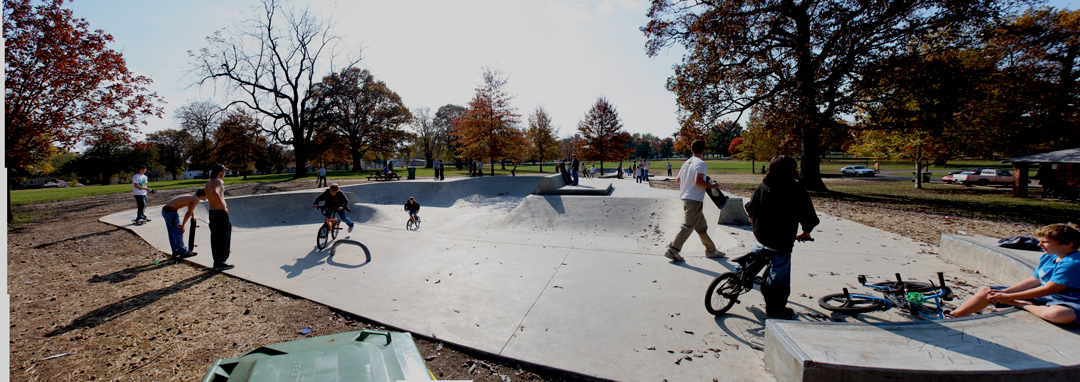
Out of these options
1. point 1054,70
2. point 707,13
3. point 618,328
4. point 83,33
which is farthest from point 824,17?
point 83,33

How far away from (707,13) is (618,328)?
52.4 ft

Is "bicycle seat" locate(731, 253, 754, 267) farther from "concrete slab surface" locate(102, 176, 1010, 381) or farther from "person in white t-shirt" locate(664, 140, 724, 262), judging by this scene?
"person in white t-shirt" locate(664, 140, 724, 262)

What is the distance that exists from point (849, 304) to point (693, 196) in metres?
2.31

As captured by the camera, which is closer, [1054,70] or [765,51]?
[765,51]

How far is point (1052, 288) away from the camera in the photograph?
402cm

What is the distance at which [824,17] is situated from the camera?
15805mm

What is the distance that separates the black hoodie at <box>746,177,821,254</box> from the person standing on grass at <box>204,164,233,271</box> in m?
7.70

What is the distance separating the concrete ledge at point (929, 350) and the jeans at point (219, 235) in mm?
7953

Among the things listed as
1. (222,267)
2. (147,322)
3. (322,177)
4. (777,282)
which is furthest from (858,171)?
(147,322)

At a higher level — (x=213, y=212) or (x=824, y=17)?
(x=824, y=17)

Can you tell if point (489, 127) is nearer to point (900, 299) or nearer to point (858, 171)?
point (900, 299)

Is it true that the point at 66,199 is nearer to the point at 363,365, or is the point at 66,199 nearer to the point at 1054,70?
the point at 363,365

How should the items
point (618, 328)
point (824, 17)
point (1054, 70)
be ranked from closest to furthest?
1. point (618, 328)
2. point (824, 17)
3. point (1054, 70)

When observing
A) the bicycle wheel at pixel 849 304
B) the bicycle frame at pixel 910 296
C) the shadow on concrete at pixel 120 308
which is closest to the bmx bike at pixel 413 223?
the shadow on concrete at pixel 120 308
